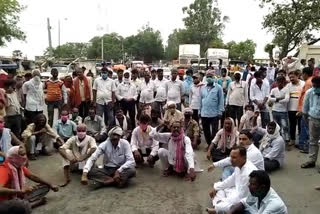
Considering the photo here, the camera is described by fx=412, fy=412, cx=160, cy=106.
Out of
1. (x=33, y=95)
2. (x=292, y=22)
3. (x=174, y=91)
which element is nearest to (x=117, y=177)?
(x=33, y=95)

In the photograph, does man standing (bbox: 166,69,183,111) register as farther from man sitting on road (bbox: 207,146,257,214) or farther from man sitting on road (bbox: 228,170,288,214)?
man sitting on road (bbox: 228,170,288,214)

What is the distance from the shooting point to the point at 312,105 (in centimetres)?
744

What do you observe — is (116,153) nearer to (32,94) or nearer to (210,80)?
(210,80)

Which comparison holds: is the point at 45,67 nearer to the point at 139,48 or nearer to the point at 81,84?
the point at 81,84

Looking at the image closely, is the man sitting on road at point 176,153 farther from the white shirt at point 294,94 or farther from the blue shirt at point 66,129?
the white shirt at point 294,94

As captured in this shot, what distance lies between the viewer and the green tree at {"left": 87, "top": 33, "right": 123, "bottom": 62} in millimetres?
81312

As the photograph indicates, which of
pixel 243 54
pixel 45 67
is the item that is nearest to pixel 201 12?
pixel 243 54

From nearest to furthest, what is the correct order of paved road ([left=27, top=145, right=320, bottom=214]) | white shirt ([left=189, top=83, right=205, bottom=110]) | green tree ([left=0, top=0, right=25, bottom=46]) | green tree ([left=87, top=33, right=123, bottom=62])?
paved road ([left=27, top=145, right=320, bottom=214])
white shirt ([left=189, top=83, right=205, bottom=110])
green tree ([left=0, top=0, right=25, bottom=46])
green tree ([left=87, top=33, right=123, bottom=62])

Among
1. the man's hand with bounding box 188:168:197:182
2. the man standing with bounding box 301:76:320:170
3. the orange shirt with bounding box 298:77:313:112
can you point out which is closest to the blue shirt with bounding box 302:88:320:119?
the man standing with bounding box 301:76:320:170

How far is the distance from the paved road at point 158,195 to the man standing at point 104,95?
302cm

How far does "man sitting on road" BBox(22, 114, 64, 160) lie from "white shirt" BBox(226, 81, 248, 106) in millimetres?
4125

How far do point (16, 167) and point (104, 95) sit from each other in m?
5.43

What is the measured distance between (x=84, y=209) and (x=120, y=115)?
3.55 m

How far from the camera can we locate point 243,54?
2542 inches
